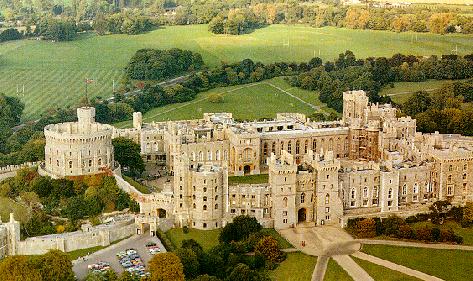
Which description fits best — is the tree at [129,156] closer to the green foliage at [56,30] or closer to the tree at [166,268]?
the tree at [166,268]

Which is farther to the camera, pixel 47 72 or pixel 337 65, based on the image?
pixel 337 65

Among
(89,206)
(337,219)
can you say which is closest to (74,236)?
(89,206)

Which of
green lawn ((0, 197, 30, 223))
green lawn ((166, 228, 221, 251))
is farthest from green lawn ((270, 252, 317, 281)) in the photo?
green lawn ((0, 197, 30, 223))

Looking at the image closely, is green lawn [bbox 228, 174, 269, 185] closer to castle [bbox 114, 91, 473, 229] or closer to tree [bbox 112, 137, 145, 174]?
castle [bbox 114, 91, 473, 229]

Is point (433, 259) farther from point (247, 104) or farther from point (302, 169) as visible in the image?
point (247, 104)

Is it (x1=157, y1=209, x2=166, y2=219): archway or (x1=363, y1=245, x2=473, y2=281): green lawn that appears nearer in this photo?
(x1=363, y1=245, x2=473, y2=281): green lawn

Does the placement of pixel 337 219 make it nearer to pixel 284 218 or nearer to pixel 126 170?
pixel 284 218
